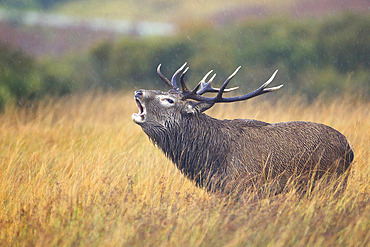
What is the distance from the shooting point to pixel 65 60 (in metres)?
19.6

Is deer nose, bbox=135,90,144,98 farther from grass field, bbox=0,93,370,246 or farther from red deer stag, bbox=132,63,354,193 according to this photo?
grass field, bbox=0,93,370,246

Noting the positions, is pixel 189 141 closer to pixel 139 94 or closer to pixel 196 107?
pixel 196 107

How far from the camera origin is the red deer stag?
15.9ft

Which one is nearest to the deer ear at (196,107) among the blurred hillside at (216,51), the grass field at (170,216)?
the grass field at (170,216)

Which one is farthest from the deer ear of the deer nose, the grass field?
the grass field

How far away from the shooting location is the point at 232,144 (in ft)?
16.4

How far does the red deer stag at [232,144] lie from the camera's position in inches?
191

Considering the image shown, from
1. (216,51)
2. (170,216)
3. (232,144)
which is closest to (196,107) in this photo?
(232,144)

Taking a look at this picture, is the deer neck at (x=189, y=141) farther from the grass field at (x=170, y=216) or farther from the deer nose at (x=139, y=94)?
the deer nose at (x=139, y=94)

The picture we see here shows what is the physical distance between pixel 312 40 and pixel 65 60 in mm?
10064

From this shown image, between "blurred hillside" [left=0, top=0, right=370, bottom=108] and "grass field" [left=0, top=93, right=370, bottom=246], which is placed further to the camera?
"blurred hillside" [left=0, top=0, right=370, bottom=108]

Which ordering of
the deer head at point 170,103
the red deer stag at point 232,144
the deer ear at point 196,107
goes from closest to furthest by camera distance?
the red deer stag at point 232,144
the deer head at point 170,103
the deer ear at point 196,107

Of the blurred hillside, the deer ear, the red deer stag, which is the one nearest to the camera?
the red deer stag

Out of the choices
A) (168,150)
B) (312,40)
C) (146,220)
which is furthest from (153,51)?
(146,220)
